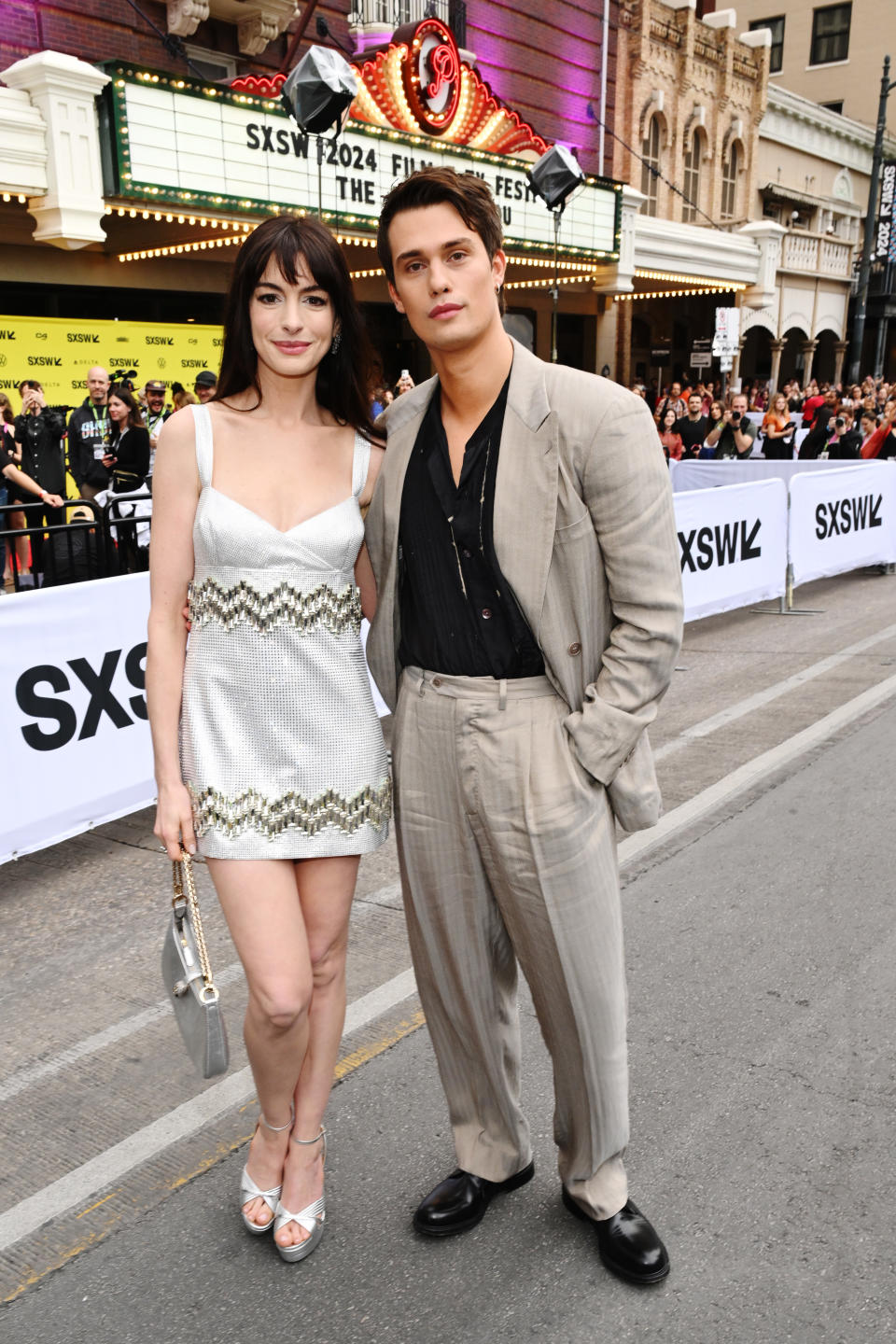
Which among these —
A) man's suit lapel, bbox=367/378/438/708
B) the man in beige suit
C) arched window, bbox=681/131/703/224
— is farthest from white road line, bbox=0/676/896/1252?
arched window, bbox=681/131/703/224

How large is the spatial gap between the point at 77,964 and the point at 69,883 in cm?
75

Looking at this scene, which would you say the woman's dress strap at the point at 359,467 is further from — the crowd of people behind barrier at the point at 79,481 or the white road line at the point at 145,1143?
the crowd of people behind barrier at the point at 79,481

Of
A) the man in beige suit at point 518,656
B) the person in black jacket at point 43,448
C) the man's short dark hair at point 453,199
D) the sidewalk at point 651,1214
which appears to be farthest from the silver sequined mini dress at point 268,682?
the person in black jacket at point 43,448

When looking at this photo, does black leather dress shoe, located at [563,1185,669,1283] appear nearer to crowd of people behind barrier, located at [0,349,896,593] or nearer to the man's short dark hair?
crowd of people behind barrier, located at [0,349,896,593]

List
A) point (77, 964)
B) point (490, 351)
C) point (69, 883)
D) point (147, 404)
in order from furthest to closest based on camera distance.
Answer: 1. point (147, 404)
2. point (69, 883)
3. point (77, 964)
4. point (490, 351)

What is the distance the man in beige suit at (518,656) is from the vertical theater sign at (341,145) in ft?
31.7

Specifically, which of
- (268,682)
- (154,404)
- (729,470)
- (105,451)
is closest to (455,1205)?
(268,682)

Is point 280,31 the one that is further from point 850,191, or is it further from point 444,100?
point 850,191

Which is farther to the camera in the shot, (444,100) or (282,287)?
(444,100)

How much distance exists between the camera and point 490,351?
2.16m

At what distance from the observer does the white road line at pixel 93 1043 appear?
10.3ft

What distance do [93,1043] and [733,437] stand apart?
14.6 m

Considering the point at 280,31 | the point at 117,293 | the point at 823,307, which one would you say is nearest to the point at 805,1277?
the point at 117,293

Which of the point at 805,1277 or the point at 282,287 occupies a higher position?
the point at 282,287
